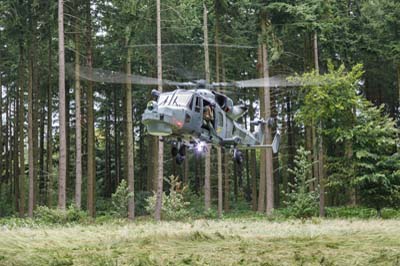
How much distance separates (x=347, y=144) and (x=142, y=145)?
16.1 meters

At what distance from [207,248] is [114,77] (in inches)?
380

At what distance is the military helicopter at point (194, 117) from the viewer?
32.1 ft

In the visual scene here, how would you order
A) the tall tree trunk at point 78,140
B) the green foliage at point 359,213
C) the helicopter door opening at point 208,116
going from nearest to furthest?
the helicopter door opening at point 208,116
the green foliage at point 359,213
the tall tree trunk at point 78,140

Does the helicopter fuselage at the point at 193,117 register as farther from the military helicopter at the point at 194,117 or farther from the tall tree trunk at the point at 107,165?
the tall tree trunk at the point at 107,165

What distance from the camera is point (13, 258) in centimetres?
803

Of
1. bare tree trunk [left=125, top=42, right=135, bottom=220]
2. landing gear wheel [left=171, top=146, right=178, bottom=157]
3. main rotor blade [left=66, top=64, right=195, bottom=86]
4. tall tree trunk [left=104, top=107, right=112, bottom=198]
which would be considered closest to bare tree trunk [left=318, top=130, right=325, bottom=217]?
bare tree trunk [left=125, top=42, right=135, bottom=220]

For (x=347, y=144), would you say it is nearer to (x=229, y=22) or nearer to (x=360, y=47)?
(x=360, y=47)

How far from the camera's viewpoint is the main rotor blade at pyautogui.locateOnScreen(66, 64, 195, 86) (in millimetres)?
10125

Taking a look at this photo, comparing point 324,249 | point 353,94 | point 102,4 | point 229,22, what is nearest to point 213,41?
point 229,22

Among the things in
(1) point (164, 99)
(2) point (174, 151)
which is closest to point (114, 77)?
(2) point (174, 151)

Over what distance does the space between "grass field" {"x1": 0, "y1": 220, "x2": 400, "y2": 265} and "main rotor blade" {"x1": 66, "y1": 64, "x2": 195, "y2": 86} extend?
302cm

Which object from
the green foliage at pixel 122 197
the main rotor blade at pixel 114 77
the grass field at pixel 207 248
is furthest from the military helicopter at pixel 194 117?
the green foliage at pixel 122 197

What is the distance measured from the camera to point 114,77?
17438 mm

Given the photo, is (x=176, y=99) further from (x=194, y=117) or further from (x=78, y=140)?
(x=78, y=140)
